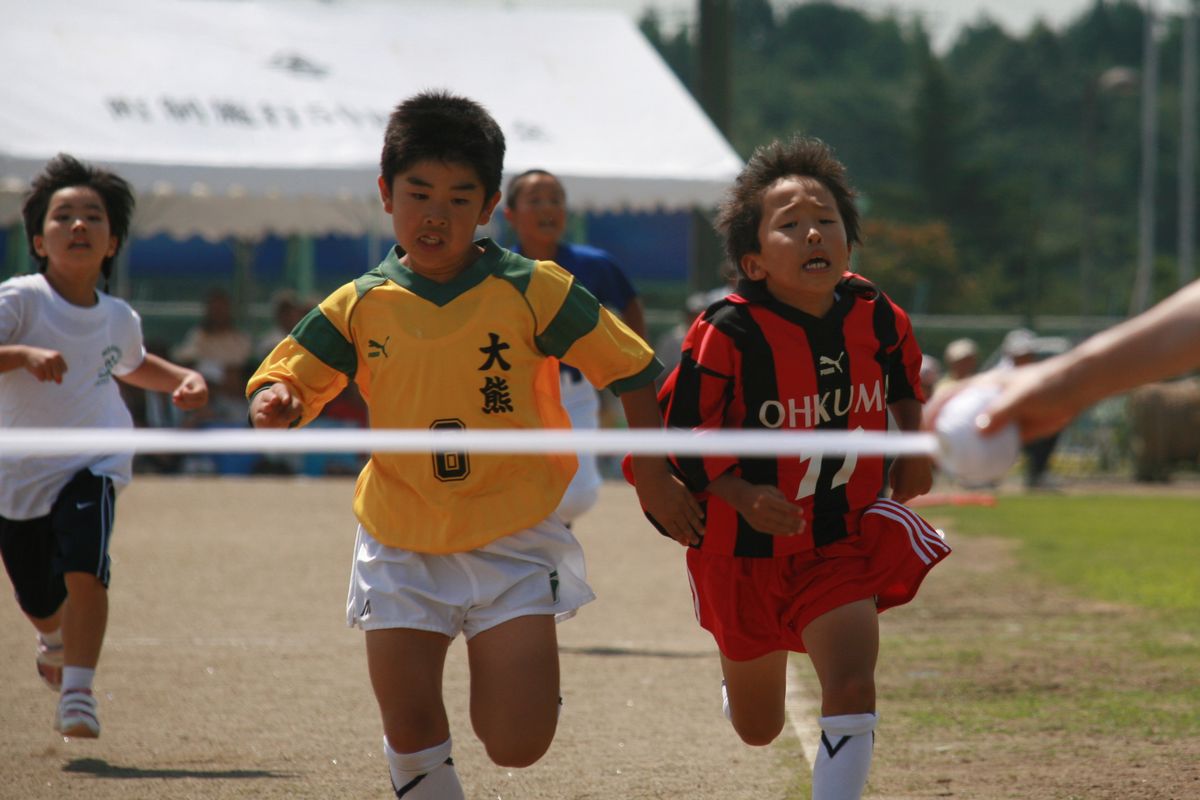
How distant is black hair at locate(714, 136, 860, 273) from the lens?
14.7 ft

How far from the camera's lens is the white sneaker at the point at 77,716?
5293 millimetres

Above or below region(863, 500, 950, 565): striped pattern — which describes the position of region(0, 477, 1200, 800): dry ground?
below

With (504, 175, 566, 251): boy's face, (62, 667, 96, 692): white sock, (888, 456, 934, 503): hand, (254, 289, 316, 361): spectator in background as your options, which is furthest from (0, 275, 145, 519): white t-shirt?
(254, 289, 316, 361): spectator in background

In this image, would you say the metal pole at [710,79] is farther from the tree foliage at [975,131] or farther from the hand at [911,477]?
the tree foliage at [975,131]

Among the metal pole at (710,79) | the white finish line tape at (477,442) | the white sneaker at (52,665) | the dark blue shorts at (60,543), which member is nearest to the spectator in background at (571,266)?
the dark blue shorts at (60,543)

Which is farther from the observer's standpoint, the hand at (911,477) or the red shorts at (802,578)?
the hand at (911,477)

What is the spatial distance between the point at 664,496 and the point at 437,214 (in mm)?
874

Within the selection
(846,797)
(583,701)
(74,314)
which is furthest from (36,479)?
(846,797)

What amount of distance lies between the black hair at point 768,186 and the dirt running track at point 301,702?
1.59m

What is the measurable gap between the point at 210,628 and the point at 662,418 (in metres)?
4.71

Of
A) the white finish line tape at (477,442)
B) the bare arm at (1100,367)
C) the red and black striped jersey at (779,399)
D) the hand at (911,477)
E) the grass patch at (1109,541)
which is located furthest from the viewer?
the grass patch at (1109,541)

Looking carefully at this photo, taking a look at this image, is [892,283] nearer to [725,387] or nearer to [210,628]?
[210,628]

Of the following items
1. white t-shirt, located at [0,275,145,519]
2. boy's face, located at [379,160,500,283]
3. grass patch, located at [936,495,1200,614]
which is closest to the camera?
boy's face, located at [379,160,500,283]

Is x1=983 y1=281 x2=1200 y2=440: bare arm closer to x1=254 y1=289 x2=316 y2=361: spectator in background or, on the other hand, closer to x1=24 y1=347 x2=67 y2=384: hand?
x1=24 y1=347 x2=67 y2=384: hand
